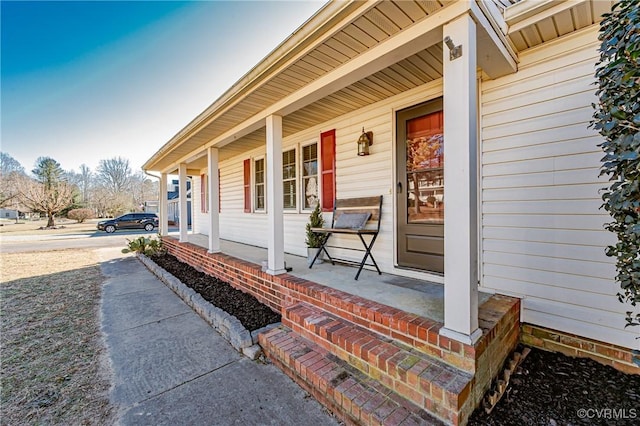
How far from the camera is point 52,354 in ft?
8.20

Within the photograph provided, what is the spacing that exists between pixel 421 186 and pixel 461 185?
143 centimetres

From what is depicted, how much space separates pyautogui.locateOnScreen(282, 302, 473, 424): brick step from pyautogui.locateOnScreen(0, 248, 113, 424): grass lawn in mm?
1498

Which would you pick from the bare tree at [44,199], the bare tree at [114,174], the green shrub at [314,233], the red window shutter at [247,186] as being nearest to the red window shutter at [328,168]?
the green shrub at [314,233]

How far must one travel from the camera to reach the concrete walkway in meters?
1.71

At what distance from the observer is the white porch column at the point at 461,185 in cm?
163

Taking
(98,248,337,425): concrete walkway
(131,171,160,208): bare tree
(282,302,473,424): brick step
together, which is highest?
(131,171,160,208): bare tree

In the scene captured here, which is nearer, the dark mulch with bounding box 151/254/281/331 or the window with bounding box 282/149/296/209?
the dark mulch with bounding box 151/254/281/331

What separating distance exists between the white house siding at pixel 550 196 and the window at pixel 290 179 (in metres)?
3.20

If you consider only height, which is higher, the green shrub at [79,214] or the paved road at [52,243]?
the green shrub at [79,214]

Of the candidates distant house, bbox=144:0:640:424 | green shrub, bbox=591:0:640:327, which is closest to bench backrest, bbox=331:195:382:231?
distant house, bbox=144:0:640:424

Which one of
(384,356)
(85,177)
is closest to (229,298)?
(384,356)

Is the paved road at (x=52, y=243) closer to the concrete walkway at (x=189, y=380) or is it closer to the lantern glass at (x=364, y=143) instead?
the concrete walkway at (x=189, y=380)

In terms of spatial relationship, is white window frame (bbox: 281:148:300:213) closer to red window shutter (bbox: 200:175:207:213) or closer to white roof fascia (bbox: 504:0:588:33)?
white roof fascia (bbox: 504:0:588:33)

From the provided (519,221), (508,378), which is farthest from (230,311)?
(519,221)
